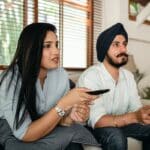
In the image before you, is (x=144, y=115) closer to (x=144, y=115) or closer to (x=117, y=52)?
(x=144, y=115)

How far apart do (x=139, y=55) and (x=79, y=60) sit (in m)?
0.98

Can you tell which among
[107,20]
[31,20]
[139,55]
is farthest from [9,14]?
[139,55]

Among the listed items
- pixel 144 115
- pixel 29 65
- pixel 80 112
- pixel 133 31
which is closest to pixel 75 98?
pixel 80 112

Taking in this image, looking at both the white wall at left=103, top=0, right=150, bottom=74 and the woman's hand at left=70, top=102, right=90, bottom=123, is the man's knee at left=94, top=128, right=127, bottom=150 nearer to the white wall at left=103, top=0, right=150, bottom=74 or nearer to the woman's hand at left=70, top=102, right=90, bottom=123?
the woman's hand at left=70, top=102, right=90, bottom=123

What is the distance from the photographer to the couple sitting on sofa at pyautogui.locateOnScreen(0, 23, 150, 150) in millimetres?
1396

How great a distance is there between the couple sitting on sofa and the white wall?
165 cm

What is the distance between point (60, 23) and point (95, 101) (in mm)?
1361

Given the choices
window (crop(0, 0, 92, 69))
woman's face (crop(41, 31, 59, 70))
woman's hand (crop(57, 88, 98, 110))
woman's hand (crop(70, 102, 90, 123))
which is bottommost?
woman's hand (crop(70, 102, 90, 123))

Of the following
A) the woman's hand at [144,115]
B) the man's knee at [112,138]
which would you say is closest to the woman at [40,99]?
the man's knee at [112,138]

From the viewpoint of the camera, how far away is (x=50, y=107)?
164cm

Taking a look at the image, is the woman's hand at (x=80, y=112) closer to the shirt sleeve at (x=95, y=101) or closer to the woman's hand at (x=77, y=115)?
the woman's hand at (x=77, y=115)

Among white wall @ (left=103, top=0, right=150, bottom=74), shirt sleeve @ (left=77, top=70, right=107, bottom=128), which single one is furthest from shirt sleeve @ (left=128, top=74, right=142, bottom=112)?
white wall @ (left=103, top=0, right=150, bottom=74)

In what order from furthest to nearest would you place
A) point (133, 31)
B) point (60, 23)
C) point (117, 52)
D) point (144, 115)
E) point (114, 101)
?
point (133, 31) < point (60, 23) < point (117, 52) < point (114, 101) < point (144, 115)

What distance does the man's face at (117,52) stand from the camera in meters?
2.20
